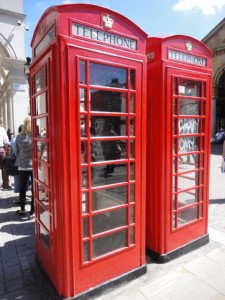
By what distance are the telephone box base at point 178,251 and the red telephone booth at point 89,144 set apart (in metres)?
0.28

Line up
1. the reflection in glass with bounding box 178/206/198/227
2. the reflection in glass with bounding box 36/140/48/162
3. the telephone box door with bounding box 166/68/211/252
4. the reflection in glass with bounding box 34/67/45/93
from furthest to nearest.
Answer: the reflection in glass with bounding box 178/206/198/227, the telephone box door with bounding box 166/68/211/252, the reflection in glass with bounding box 36/140/48/162, the reflection in glass with bounding box 34/67/45/93

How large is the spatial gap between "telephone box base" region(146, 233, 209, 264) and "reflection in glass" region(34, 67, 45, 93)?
235 cm

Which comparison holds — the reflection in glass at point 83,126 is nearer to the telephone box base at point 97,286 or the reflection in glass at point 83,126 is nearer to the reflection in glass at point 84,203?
the reflection in glass at point 84,203

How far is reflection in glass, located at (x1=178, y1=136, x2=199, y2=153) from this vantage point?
3051 millimetres

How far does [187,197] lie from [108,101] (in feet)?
6.03

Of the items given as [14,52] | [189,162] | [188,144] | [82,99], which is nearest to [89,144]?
[82,99]

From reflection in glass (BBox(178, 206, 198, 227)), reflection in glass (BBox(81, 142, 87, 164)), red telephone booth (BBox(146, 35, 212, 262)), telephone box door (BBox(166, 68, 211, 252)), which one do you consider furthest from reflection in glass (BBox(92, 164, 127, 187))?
reflection in glass (BBox(178, 206, 198, 227))

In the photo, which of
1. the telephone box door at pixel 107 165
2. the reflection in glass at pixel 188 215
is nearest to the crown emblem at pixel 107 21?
the telephone box door at pixel 107 165

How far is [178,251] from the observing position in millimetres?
3047

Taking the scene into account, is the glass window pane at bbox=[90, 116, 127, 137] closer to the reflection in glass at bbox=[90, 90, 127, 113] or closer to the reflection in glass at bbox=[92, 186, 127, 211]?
the reflection in glass at bbox=[90, 90, 127, 113]

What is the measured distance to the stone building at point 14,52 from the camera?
32.0 ft

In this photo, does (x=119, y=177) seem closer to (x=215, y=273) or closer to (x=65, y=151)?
(x=65, y=151)

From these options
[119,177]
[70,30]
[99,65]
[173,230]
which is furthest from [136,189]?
[70,30]

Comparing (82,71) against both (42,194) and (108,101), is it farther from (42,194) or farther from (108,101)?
(42,194)
